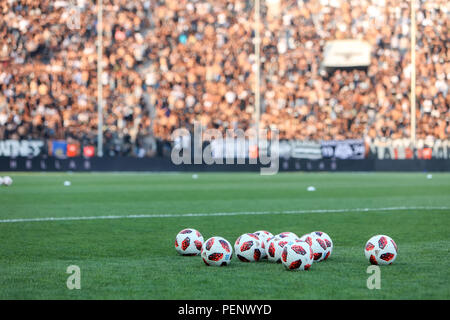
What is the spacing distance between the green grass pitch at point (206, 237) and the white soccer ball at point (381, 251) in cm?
15

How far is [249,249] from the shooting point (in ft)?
25.3

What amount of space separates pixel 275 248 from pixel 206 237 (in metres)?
2.66

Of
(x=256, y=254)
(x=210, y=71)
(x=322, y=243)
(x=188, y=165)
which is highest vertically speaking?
(x=210, y=71)

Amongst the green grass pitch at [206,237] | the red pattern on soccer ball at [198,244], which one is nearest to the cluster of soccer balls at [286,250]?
the green grass pitch at [206,237]

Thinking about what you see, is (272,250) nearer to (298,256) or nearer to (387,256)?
(298,256)

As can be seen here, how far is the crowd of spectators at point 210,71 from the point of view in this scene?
34.8 metres

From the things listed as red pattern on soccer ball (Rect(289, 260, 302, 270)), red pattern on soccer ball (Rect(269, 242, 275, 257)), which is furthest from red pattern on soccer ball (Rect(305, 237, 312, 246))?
red pattern on soccer ball (Rect(289, 260, 302, 270))

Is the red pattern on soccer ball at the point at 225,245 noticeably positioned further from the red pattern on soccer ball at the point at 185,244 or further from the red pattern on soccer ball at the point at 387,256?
the red pattern on soccer ball at the point at 387,256

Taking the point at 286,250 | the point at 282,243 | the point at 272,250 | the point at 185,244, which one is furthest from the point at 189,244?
the point at 286,250

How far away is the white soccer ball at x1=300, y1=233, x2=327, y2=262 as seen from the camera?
7.63 metres

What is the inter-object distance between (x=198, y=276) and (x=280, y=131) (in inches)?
1131
